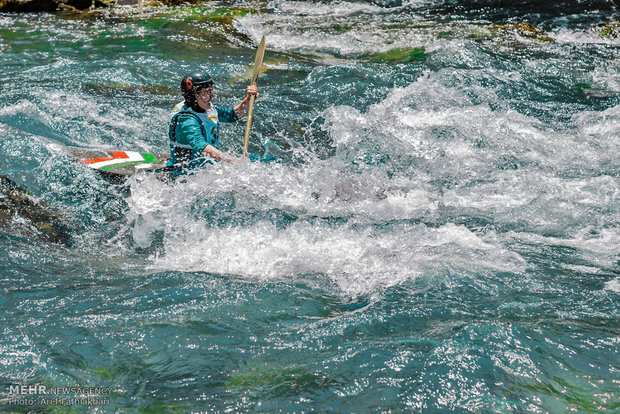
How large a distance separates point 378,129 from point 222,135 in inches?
79.4

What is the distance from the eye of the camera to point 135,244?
5086 millimetres

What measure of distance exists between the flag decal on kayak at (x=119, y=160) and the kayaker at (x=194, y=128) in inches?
25.3

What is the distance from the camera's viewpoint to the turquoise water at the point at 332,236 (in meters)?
3.29

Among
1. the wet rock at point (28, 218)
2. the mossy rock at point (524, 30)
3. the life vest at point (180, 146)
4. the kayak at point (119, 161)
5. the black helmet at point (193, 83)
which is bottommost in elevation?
the wet rock at point (28, 218)

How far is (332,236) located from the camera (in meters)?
5.01

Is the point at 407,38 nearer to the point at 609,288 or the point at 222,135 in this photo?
the point at 222,135

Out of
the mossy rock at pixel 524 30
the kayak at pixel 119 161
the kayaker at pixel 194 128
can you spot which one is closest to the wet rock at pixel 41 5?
the kayak at pixel 119 161

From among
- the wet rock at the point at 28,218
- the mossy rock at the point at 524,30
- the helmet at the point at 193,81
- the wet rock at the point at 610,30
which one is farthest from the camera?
the wet rock at the point at 610,30

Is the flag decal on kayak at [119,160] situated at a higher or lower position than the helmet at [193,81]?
lower

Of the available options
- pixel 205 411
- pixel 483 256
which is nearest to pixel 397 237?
pixel 483 256

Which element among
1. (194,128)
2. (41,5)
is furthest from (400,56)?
(41,5)

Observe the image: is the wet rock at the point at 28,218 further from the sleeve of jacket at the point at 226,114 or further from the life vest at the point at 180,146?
the sleeve of jacket at the point at 226,114

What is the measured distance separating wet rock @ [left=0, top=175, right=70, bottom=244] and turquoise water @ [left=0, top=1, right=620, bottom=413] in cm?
11

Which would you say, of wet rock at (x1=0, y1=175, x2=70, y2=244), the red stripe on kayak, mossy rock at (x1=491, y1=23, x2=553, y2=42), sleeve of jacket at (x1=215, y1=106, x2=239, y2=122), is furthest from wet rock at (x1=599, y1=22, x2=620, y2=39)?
wet rock at (x1=0, y1=175, x2=70, y2=244)
